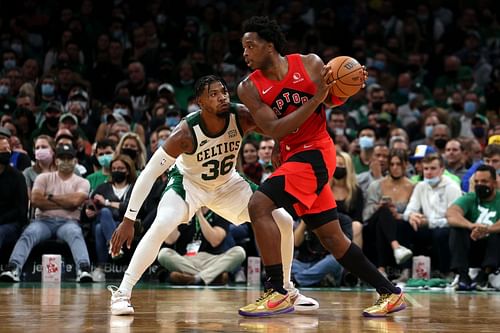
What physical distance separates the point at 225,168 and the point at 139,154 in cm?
399

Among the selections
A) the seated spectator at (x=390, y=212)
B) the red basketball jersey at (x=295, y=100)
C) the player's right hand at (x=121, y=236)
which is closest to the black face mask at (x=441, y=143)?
the seated spectator at (x=390, y=212)

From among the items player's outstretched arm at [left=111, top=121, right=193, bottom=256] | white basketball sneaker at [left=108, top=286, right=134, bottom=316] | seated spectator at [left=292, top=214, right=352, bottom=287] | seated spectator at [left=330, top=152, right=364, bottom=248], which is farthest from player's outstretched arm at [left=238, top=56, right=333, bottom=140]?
seated spectator at [left=330, top=152, right=364, bottom=248]

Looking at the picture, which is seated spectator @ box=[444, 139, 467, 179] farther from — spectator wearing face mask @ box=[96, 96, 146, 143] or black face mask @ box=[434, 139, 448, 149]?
spectator wearing face mask @ box=[96, 96, 146, 143]

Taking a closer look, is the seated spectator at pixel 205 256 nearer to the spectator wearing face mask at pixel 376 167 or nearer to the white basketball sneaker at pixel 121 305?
the spectator wearing face mask at pixel 376 167

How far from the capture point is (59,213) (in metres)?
9.67

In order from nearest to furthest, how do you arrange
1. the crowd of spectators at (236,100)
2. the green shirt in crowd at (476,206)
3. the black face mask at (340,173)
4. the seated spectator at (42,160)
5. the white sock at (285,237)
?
the white sock at (285,237), the green shirt in crowd at (476,206), the crowd of spectators at (236,100), the black face mask at (340,173), the seated spectator at (42,160)

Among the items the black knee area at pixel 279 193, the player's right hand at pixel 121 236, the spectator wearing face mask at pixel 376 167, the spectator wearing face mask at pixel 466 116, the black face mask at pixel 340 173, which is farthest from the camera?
the spectator wearing face mask at pixel 466 116

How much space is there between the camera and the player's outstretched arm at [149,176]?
5805 millimetres

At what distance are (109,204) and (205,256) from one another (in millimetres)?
1157

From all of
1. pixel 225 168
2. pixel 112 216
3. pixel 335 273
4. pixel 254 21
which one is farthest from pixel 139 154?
pixel 254 21

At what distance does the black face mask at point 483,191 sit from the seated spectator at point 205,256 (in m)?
2.41

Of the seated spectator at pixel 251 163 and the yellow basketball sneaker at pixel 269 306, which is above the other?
the seated spectator at pixel 251 163

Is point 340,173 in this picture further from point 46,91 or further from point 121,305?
point 46,91

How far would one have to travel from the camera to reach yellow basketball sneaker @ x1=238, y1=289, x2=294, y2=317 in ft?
18.3
